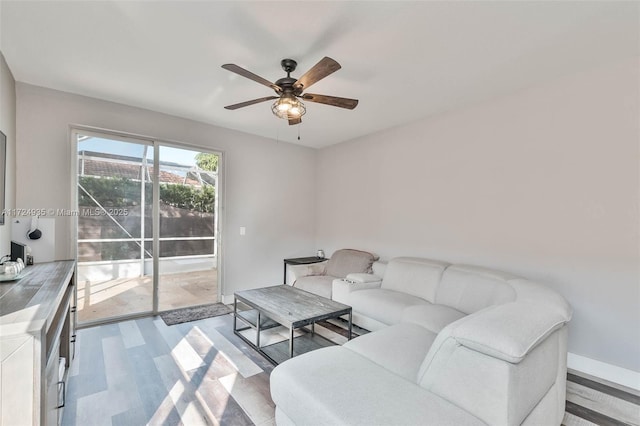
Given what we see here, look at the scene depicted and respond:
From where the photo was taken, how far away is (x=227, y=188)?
439 centimetres

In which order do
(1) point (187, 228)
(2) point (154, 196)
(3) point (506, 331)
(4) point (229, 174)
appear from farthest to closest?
(4) point (229, 174), (1) point (187, 228), (2) point (154, 196), (3) point (506, 331)

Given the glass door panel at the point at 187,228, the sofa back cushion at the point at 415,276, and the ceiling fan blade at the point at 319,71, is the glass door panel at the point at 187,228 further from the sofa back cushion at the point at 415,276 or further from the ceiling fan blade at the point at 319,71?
the sofa back cushion at the point at 415,276

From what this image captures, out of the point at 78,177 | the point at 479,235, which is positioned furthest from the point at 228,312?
the point at 479,235

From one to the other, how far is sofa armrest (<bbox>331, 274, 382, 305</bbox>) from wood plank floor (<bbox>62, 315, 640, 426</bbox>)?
46 cm

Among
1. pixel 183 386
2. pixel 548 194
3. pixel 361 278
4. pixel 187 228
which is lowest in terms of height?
pixel 183 386

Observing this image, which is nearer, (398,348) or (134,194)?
(398,348)

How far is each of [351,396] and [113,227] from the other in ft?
11.6

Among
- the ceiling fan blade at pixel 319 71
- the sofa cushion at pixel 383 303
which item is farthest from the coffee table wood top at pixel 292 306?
the ceiling fan blade at pixel 319 71

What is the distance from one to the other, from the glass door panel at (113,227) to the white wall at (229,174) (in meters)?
0.17

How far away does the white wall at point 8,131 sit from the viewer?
96.1 inches

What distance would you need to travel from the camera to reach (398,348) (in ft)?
6.39

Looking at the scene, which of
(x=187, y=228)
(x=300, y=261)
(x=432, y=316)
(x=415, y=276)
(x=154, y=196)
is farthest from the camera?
(x=300, y=261)

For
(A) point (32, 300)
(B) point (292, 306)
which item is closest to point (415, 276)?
(B) point (292, 306)

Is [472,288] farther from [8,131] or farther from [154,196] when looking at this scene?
[8,131]
